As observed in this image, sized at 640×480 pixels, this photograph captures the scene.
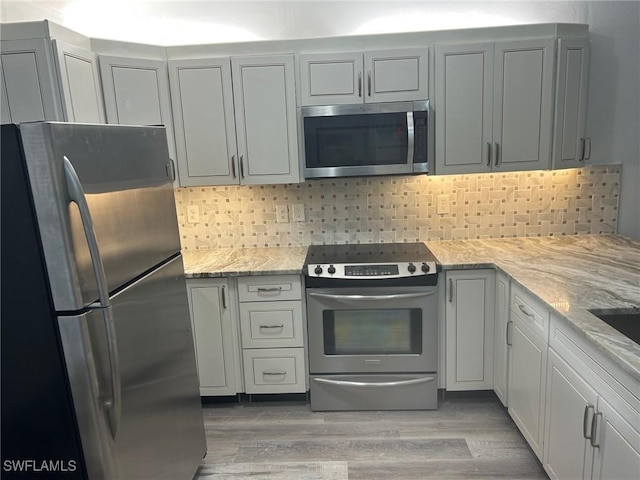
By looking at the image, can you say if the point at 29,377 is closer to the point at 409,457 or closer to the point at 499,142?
the point at 409,457

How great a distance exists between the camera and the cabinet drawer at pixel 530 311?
6.25 feet

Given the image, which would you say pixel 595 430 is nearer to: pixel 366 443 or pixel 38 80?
pixel 366 443

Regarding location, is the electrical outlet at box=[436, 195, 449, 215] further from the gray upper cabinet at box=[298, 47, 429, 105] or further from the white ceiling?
the white ceiling

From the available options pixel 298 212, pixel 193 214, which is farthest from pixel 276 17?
pixel 193 214

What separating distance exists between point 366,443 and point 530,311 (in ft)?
3.66

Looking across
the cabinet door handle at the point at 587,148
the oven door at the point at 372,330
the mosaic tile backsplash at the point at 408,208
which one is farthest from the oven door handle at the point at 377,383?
the cabinet door handle at the point at 587,148

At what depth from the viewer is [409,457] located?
2281mm

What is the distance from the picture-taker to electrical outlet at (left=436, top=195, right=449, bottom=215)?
300 cm

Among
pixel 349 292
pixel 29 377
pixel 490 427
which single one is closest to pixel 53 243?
pixel 29 377

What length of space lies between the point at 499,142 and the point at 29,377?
2545 mm

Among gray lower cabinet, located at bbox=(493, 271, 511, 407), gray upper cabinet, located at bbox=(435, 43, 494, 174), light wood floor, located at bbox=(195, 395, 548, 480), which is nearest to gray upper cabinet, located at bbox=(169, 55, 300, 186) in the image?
gray upper cabinet, located at bbox=(435, 43, 494, 174)

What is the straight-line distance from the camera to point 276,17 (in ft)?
9.39

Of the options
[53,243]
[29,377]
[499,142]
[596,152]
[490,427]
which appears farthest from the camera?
[596,152]

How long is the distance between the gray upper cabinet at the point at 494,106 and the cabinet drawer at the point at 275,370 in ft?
4.78
